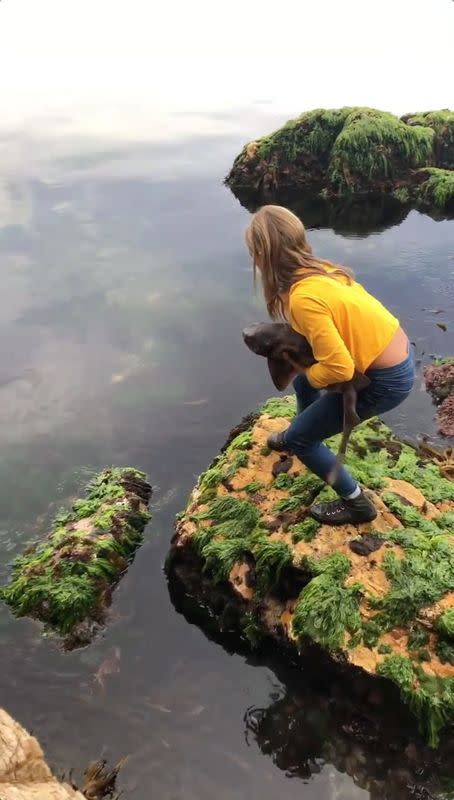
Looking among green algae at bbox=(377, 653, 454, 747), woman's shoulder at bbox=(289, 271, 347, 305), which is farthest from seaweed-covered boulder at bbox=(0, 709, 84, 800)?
woman's shoulder at bbox=(289, 271, 347, 305)

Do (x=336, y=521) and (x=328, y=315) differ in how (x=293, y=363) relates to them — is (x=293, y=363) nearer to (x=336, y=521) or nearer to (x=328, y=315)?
(x=328, y=315)

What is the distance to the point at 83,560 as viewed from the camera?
5.77m

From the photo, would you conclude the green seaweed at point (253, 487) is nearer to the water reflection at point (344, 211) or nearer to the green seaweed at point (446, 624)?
the green seaweed at point (446, 624)

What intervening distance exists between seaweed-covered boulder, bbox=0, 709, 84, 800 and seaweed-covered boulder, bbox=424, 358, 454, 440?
19.9 ft

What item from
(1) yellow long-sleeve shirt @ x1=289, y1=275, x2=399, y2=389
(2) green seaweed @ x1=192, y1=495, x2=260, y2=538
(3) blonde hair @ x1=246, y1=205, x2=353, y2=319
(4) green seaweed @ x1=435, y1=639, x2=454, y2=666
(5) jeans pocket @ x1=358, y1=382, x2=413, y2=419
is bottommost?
(4) green seaweed @ x1=435, y1=639, x2=454, y2=666

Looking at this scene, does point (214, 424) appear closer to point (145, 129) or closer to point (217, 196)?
point (217, 196)

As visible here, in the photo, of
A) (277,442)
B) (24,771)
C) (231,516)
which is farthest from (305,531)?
(24,771)

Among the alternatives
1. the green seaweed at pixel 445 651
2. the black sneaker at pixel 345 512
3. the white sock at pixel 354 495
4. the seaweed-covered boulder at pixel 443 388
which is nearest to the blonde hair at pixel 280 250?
the white sock at pixel 354 495

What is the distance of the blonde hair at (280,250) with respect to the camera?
155 inches


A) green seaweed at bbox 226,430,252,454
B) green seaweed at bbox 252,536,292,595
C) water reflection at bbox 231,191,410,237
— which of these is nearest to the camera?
green seaweed at bbox 252,536,292,595

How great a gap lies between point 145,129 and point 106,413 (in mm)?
15864

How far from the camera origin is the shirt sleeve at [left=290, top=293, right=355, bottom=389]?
3861 mm

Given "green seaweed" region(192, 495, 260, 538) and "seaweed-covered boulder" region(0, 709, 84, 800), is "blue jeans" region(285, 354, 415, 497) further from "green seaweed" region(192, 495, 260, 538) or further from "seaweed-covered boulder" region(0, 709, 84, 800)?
"seaweed-covered boulder" region(0, 709, 84, 800)

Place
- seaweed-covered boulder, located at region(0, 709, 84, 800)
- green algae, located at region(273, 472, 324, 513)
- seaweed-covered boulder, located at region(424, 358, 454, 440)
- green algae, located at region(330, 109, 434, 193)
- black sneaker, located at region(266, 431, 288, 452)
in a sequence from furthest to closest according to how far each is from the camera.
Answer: green algae, located at region(330, 109, 434, 193) → seaweed-covered boulder, located at region(424, 358, 454, 440) → black sneaker, located at region(266, 431, 288, 452) → green algae, located at region(273, 472, 324, 513) → seaweed-covered boulder, located at region(0, 709, 84, 800)
